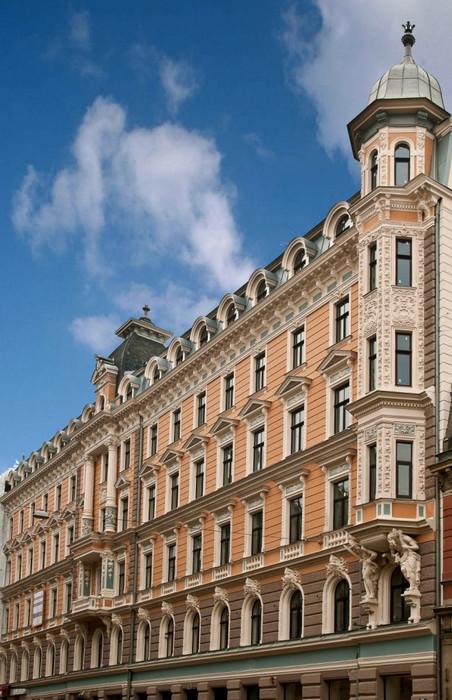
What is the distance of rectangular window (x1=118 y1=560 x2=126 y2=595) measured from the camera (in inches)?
2325

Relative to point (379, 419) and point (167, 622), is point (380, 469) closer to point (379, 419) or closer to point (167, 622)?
point (379, 419)

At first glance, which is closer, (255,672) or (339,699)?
(339,699)

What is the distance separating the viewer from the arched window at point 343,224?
4339 centimetres

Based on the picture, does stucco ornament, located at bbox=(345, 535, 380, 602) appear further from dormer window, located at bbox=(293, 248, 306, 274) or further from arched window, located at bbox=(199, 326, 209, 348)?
arched window, located at bbox=(199, 326, 209, 348)

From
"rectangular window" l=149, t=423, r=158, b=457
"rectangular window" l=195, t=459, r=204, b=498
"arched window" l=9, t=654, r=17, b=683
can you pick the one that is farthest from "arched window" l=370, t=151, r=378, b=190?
"arched window" l=9, t=654, r=17, b=683

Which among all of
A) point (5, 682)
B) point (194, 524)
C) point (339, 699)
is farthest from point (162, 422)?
point (5, 682)

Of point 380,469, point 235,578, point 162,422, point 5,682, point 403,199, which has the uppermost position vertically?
point 403,199

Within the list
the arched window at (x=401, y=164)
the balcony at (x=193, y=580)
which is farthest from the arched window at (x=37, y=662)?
the arched window at (x=401, y=164)

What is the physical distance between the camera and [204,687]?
47281 millimetres

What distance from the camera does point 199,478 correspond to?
172 ft

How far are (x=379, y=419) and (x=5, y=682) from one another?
50653mm

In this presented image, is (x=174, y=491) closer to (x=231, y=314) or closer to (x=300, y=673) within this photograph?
(x=231, y=314)

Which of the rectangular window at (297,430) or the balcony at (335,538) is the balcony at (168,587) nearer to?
the rectangular window at (297,430)

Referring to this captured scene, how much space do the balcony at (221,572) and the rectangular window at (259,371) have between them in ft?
25.8
